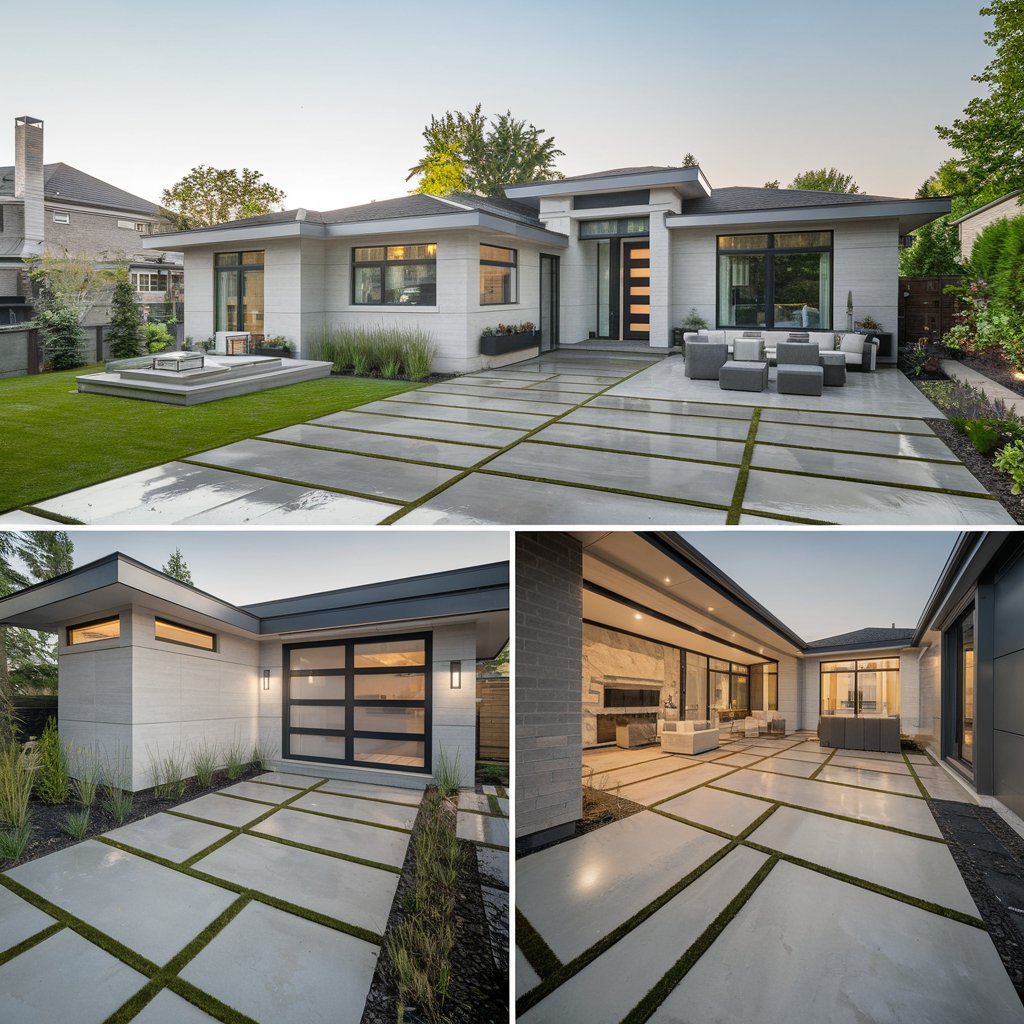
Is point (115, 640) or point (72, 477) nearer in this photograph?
point (115, 640)

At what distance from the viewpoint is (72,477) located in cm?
586

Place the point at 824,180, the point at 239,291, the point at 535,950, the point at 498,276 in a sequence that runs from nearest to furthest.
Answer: the point at 535,950 → the point at 498,276 → the point at 239,291 → the point at 824,180

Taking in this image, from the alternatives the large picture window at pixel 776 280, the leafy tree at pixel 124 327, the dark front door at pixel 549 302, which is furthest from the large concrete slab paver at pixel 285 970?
the dark front door at pixel 549 302

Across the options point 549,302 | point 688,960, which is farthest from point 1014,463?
point 549,302

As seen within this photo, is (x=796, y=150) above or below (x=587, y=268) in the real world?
above

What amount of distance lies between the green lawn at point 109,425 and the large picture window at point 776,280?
7258 millimetres

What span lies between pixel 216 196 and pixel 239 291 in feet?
73.7

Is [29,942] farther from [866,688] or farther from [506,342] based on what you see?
[506,342]

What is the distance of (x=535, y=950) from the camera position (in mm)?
3188

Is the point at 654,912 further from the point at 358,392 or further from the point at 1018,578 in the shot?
the point at 358,392

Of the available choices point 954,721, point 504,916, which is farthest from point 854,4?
point 504,916

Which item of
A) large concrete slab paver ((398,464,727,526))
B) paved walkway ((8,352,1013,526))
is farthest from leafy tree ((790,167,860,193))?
large concrete slab paver ((398,464,727,526))

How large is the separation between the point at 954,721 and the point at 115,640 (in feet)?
27.8

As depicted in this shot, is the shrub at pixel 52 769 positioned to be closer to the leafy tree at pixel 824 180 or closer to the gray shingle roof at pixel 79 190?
the gray shingle roof at pixel 79 190
